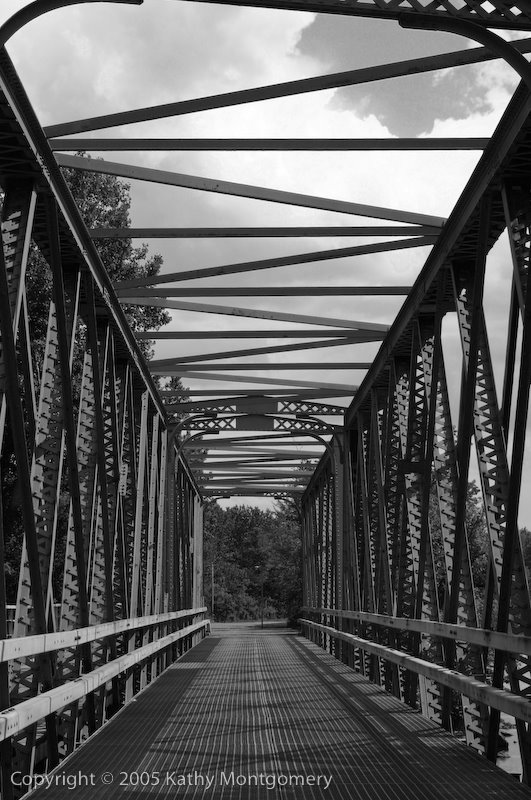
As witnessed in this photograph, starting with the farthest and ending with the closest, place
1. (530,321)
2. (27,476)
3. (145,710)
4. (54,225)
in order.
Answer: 1. (145,710)
2. (54,225)
3. (27,476)
4. (530,321)

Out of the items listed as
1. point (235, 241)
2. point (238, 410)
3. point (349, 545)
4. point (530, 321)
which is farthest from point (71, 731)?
point (238, 410)

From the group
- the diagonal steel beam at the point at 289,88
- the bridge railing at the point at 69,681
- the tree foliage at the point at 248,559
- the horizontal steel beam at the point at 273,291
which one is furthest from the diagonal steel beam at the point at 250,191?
the tree foliage at the point at 248,559

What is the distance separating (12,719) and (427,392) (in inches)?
310

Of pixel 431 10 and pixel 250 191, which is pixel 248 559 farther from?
pixel 431 10

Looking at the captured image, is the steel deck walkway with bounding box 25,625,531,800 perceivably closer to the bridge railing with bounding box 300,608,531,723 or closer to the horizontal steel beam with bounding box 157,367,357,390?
the bridge railing with bounding box 300,608,531,723

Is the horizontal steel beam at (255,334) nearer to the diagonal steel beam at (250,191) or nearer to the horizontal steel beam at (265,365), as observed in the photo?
the horizontal steel beam at (265,365)

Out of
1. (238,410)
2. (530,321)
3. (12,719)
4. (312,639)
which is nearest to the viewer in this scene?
(12,719)

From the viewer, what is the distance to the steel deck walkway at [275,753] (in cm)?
639

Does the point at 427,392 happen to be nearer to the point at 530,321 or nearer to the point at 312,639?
the point at 530,321

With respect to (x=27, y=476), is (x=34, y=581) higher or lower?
lower

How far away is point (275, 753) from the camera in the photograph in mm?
7738

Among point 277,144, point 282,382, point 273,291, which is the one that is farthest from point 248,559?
point 277,144

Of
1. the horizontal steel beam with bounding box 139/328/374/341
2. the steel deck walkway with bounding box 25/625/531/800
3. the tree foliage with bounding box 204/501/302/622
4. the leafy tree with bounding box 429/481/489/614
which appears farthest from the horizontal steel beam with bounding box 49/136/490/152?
the tree foliage with bounding box 204/501/302/622

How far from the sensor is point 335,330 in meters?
17.1
